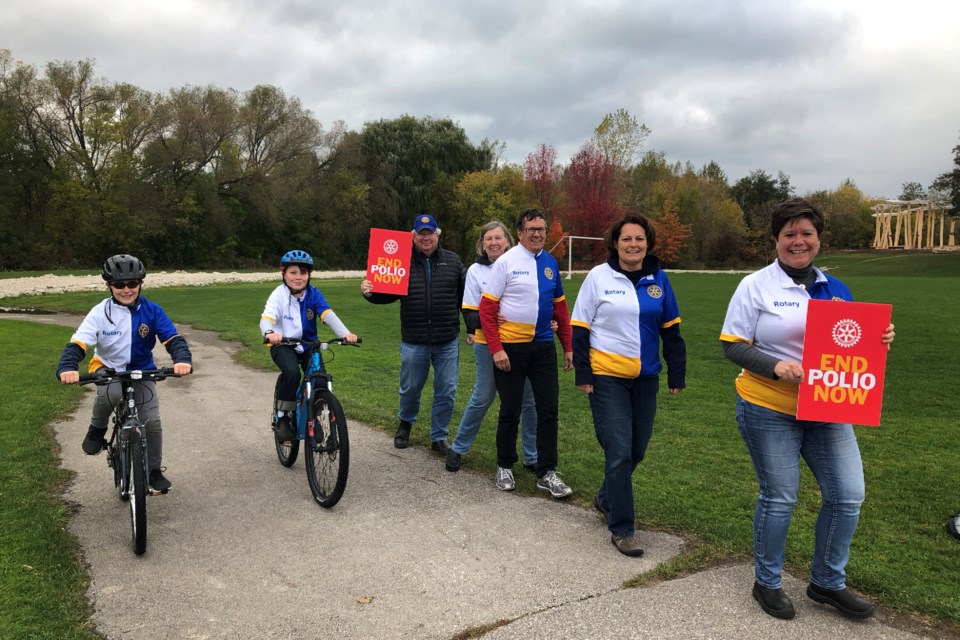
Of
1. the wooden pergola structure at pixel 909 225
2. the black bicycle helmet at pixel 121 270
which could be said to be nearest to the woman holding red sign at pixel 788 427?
the black bicycle helmet at pixel 121 270

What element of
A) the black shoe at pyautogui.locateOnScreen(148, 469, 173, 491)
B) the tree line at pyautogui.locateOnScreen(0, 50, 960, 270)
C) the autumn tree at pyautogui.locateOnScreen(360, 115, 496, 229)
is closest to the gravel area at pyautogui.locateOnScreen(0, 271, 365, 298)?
the tree line at pyautogui.locateOnScreen(0, 50, 960, 270)

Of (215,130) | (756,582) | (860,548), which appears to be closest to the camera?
(756,582)

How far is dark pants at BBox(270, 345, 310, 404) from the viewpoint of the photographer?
551 cm

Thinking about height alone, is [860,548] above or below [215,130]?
below

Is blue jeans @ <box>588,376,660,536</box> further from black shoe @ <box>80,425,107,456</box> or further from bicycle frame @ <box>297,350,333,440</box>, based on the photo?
black shoe @ <box>80,425,107,456</box>

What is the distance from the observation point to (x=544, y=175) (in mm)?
63688

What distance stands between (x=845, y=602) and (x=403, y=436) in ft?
13.7

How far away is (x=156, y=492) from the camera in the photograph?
4852 mm

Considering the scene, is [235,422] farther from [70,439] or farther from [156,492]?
[156,492]

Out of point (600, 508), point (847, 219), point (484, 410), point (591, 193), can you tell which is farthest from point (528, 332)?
point (847, 219)

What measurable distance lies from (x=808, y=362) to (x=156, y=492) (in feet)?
14.3

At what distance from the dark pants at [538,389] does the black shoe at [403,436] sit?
159 centimetres

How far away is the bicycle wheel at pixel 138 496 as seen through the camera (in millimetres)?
4023

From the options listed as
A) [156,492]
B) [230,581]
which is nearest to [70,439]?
[156,492]
